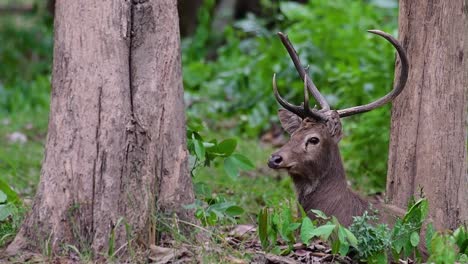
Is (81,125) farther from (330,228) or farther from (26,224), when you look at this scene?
(330,228)

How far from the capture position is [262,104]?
484 inches

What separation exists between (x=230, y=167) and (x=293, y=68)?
5.63 meters

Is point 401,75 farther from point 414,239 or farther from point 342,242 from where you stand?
point 342,242

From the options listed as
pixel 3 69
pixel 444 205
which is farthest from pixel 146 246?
pixel 3 69

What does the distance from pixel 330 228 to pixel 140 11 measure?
1.65 meters

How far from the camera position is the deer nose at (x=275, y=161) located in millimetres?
6504

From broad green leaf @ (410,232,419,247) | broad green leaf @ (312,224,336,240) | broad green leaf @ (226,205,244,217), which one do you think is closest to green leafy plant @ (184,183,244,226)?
broad green leaf @ (226,205,244,217)

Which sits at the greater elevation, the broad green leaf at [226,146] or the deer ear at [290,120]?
the deer ear at [290,120]

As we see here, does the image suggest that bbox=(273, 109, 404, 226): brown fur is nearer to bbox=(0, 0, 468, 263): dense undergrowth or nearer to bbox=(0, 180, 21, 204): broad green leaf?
bbox=(0, 0, 468, 263): dense undergrowth

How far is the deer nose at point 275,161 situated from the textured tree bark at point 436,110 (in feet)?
2.87

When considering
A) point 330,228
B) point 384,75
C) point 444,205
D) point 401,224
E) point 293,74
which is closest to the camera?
point 330,228

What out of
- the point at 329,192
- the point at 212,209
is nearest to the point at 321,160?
the point at 329,192

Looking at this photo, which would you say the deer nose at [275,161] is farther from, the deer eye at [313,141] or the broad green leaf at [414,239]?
the broad green leaf at [414,239]

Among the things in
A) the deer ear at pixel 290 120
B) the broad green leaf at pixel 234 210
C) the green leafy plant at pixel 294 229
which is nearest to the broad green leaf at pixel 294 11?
the deer ear at pixel 290 120
